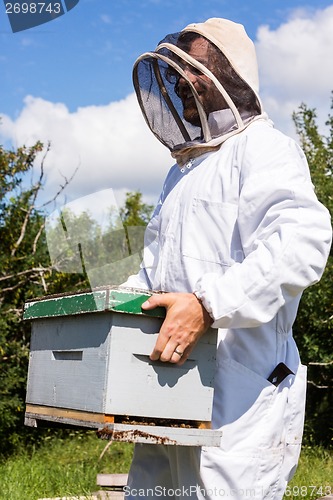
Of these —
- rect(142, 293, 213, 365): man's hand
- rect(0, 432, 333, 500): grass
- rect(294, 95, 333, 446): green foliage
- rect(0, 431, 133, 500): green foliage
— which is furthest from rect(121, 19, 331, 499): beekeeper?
rect(294, 95, 333, 446): green foliage

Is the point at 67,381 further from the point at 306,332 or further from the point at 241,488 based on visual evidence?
the point at 306,332

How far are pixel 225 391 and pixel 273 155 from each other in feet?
2.39

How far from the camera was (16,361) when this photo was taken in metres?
6.31

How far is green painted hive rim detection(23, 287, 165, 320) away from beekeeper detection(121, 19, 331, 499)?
1.7 inches

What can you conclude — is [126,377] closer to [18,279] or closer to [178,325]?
[178,325]

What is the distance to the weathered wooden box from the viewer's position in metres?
1.90

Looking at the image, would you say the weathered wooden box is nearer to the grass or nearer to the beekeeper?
the beekeeper

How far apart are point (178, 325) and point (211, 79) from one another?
0.89 metres

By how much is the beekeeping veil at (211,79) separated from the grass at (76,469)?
277cm

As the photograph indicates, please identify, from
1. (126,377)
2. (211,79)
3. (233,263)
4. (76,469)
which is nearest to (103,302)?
(126,377)

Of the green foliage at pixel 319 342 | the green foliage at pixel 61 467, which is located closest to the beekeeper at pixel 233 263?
the green foliage at pixel 61 467

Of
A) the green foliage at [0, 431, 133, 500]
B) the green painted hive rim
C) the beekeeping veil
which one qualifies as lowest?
the green foliage at [0, 431, 133, 500]

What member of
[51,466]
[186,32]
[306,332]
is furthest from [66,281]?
[186,32]

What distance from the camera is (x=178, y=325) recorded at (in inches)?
76.5
